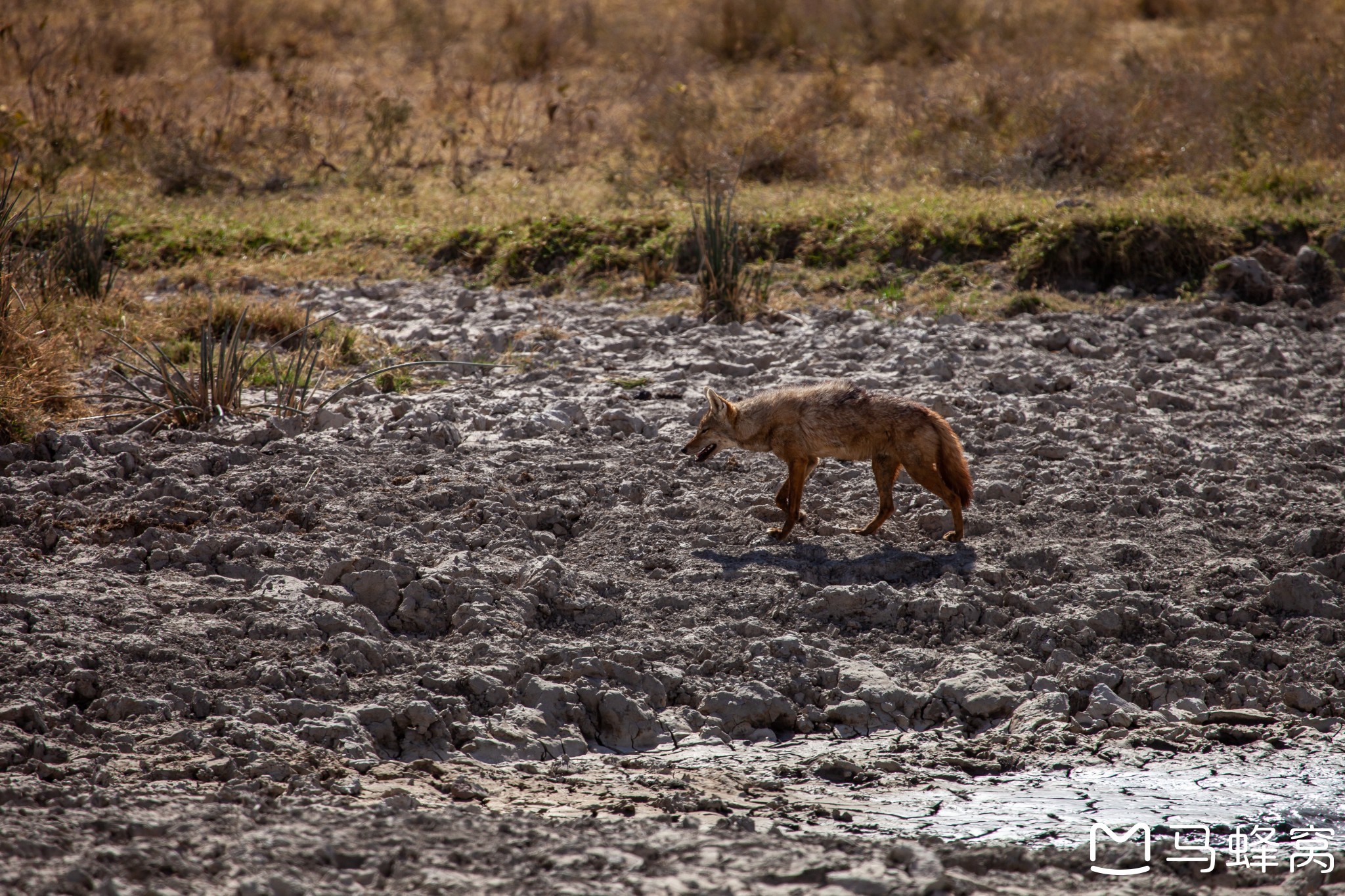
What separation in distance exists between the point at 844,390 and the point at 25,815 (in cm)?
412

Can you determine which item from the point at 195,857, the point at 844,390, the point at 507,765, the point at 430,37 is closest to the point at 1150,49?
the point at 430,37

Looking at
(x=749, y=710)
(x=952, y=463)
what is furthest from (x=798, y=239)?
(x=749, y=710)

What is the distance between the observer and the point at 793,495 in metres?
6.36

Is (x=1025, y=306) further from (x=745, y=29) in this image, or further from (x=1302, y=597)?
(x=745, y=29)

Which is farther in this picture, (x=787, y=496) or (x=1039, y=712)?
(x=787, y=496)

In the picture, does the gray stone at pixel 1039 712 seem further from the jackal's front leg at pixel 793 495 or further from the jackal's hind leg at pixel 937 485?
the jackal's front leg at pixel 793 495

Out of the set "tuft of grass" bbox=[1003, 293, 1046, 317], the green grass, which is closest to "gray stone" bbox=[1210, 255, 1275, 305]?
the green grass

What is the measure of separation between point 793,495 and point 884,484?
473 millimetres

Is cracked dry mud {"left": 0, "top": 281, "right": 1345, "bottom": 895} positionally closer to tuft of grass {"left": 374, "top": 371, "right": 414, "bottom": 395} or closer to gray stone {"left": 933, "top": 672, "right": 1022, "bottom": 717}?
gray stone {"left": 933, "top": 672, "right": 1022, "bottom": 717}

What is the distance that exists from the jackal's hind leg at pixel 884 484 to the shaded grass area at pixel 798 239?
14.3ft

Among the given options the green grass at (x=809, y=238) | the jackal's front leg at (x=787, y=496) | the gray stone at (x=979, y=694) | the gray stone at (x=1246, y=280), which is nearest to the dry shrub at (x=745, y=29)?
the green grass at (x=809, y=238)

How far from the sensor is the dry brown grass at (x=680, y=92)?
42.4 ft

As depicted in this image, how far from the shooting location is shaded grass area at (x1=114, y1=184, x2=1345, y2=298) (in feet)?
34.2

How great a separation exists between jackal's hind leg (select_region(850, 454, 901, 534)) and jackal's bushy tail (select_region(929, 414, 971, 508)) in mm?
237
